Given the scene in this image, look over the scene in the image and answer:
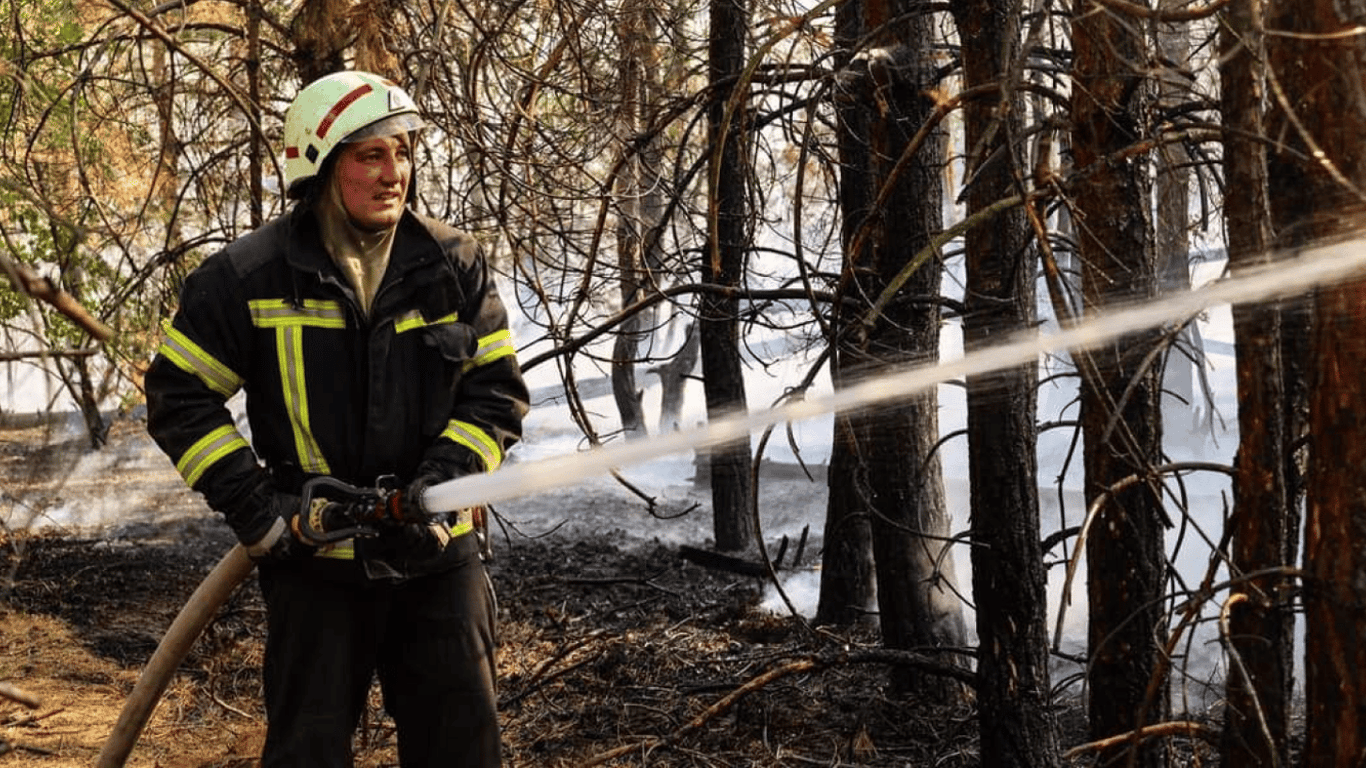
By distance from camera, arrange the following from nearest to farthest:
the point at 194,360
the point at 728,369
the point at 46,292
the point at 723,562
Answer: the point at 46,292 < the point at 194,360 < the point at 723,562 < the point at 728,369

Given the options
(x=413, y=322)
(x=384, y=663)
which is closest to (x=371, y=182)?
(x=413, y=322)

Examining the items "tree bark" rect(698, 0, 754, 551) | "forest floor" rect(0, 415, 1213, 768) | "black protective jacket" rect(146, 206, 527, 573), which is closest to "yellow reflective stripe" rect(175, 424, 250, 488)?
"black protective jacket" rect(146, 206, 527, 573)

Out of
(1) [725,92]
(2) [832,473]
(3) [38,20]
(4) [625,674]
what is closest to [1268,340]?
(4) [625,674]

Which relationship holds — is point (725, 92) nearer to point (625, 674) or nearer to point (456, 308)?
point (625, 674)

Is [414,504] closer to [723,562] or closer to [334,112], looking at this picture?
[334,112]

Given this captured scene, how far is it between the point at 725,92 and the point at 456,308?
3.82 meters

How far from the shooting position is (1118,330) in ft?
12.3

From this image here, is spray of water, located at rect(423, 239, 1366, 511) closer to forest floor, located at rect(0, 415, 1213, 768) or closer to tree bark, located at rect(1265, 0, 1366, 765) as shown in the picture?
tree bark, located at rect(1265, 0, 1366, 765)

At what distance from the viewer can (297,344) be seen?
3.65 metres

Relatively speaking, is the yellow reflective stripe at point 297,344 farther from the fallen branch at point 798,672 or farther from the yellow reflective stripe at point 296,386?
the fallen branch at point 798,672

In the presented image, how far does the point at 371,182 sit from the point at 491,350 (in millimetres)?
Answer: 516

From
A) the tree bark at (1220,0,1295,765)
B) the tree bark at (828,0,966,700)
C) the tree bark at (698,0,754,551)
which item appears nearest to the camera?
the tree bark at (1220,0,1295,765)

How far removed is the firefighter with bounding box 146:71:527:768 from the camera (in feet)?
11.9

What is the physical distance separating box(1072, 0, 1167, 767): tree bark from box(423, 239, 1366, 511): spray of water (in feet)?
0.27
